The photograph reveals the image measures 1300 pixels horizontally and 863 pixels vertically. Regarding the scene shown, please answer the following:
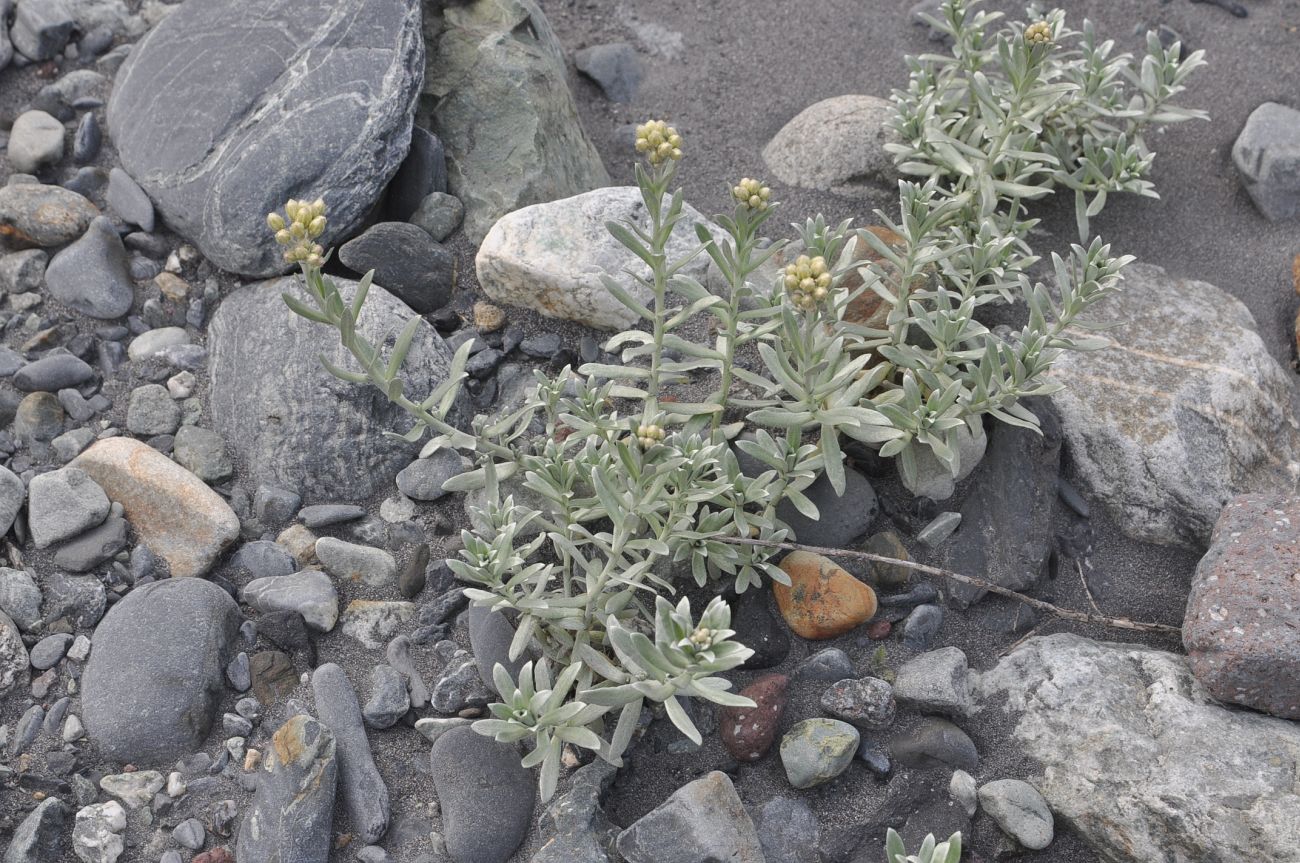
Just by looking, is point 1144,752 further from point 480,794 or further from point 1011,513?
point 480,794

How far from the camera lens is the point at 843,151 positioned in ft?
18.1

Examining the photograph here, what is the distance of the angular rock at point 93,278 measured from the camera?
4.95 metres

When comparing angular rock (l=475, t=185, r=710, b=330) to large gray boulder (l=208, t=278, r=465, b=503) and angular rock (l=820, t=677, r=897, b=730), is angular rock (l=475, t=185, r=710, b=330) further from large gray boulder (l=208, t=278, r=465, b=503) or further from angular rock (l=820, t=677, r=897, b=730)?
angular rock (l=820, t=677, r=897, b=730)

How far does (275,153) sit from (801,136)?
8.08 feet

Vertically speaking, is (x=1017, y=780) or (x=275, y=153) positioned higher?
(x=275, y=153)

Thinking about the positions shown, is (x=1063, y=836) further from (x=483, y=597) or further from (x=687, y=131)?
(x=687, y=131)

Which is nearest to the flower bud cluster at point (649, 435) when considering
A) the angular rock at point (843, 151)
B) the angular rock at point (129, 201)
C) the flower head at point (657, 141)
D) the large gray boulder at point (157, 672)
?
the flower head at point (657, 141)

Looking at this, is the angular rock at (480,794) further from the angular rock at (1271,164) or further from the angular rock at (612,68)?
the angular rock at (1271,164)

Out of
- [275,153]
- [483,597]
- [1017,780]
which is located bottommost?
[1017,780]

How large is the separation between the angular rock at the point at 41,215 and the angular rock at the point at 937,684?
3961 millimetres

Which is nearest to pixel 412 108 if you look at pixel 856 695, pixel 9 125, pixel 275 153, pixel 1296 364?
pixel 275 153

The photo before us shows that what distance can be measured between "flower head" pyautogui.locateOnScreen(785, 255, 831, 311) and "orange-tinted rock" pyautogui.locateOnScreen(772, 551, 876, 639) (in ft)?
3.56

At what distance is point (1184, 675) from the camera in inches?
150

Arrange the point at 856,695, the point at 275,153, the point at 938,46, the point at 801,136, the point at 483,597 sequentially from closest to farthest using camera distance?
the point at 483,597 → the point at 856,695 → the point at 275,153 → the point at 801,136 → the point at 938,46
